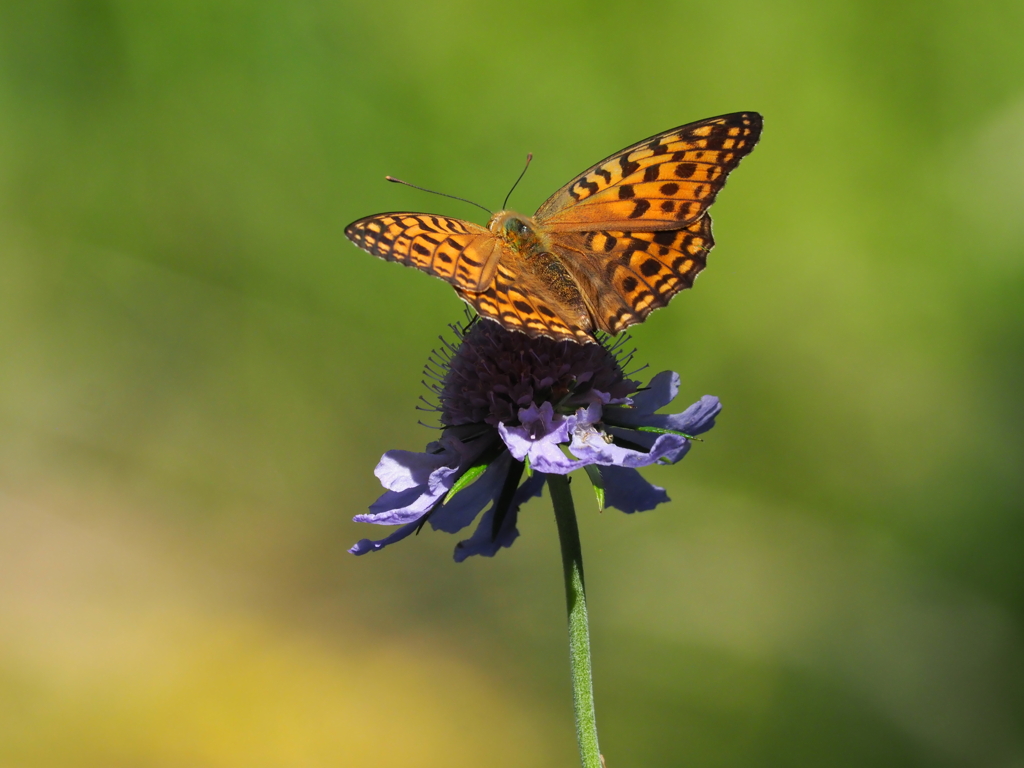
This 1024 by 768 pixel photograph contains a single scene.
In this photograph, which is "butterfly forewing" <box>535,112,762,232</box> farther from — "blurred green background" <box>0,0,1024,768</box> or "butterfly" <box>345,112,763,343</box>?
"blurred green background" <box>0,0,1024,768</box>

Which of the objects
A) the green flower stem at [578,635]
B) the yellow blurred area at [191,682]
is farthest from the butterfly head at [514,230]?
the yellow blurred area at [191,682]

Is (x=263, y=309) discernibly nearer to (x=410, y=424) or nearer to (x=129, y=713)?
(x=410, y=424)

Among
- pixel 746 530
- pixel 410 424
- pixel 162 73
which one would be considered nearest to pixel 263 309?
pixel 410 424

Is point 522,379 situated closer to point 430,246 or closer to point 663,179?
point 430,246

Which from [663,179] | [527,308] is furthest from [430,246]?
[663,179]

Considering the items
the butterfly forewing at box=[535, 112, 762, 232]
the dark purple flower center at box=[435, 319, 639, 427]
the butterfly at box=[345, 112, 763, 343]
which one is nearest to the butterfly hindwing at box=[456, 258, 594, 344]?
the butterfly at box=[345, 112, 763, 343]

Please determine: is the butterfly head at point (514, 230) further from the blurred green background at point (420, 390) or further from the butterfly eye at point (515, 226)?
the blurred green background at point (420, 390)
